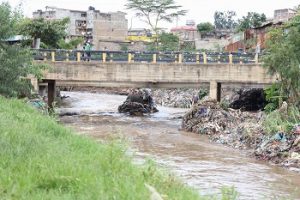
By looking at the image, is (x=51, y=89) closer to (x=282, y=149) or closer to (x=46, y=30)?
Answer: (x=46, y=30)

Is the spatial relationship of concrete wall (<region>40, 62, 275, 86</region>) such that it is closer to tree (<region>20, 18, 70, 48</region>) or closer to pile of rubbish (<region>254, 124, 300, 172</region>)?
pile of rubbish (<region>254, 124, 300, 172</region>)

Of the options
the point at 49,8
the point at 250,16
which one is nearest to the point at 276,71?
the point at 250,16

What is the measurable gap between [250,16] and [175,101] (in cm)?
2250

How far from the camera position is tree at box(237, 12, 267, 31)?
59.3 m

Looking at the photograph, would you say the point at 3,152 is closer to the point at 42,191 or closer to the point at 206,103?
the point at 42,191

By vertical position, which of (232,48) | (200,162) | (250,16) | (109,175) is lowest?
(200,162)

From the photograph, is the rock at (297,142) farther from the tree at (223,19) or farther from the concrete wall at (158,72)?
the tree at (223,19)

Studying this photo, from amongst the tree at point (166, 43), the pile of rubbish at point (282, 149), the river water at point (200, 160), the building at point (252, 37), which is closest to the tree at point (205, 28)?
the building at point (252, 37)

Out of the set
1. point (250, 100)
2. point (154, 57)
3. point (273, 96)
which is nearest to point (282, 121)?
point (273, 96)

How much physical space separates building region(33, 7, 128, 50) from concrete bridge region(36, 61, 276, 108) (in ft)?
134

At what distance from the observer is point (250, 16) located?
200 feet

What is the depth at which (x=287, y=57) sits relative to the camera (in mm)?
20953

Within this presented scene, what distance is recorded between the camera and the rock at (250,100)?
34.3 meters

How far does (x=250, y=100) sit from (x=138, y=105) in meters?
7.55
